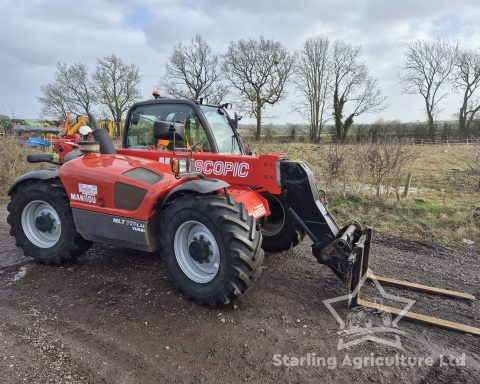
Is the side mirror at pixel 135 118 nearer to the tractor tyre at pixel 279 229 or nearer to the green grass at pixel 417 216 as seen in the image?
the tractor tyre at pixel 279 229

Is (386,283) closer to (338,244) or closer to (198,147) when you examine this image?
(338,244)

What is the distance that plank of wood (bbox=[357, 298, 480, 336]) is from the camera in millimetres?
3293

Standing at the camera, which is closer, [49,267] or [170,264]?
[170,264]

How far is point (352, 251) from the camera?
145 inches

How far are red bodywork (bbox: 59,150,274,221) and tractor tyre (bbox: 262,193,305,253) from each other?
544 millimetres

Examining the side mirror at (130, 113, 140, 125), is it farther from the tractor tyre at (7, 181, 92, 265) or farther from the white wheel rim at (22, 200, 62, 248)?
Result: the white wheel rim at (22, 200, 62, 248)

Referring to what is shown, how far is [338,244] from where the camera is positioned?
372 centimetres

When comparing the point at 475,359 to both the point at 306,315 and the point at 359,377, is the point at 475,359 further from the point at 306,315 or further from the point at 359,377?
the point at 306,315

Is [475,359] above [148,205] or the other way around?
the other way around

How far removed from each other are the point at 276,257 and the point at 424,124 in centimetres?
4211

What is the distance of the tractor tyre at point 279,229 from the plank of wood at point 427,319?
139 centimetres

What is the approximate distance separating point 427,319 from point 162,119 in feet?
13.1

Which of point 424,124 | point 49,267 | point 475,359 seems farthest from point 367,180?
point 424,124

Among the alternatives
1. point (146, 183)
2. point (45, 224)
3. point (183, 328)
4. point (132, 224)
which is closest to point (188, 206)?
point (146, 183)
